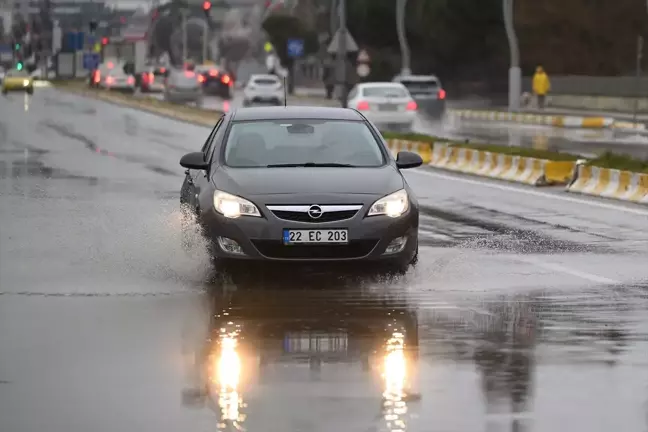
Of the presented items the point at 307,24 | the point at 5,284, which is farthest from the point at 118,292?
the point at 307,24

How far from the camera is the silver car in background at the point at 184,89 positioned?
7900cm

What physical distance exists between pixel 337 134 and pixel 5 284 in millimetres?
3176

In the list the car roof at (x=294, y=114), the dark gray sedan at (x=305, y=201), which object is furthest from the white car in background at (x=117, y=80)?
the dark gray sedan at (x=305, y=201)

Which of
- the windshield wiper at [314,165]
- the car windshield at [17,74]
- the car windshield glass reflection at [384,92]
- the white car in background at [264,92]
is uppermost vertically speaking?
the windshield wiper at [314,165]

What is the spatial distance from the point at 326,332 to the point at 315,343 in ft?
1.71

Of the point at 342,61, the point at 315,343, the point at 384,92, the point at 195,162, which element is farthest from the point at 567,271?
the point at 342,61

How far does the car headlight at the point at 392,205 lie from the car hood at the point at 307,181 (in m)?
0.06

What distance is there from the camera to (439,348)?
10.6m

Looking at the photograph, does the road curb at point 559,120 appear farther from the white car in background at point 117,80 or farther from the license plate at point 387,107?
the white car in background at point 117,80

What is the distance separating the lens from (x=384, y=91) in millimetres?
46656

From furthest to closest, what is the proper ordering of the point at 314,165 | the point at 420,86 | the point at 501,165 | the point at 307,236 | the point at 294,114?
the point at 420,86, the point at 501,165, the point at 294,114, the point at 314,165, the point at 307,236

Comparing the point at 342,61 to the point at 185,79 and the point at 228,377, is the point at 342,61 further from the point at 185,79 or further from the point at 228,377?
the point at 228,377

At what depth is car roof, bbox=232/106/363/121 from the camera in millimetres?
15500

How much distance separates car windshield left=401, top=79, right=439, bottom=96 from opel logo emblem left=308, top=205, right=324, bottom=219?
45.9 m
